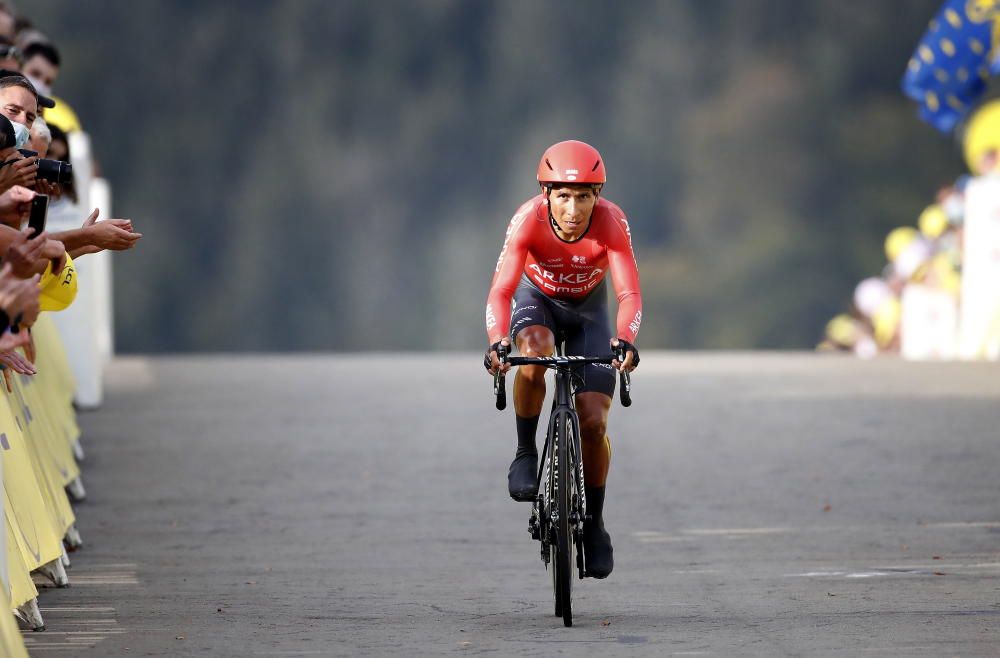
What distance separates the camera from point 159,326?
24.9 metres

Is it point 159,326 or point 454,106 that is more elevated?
point 454,106

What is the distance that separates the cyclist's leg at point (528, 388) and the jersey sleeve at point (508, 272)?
0.16 metres

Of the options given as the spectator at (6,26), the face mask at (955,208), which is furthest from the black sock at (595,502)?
the face mask at (955,208)

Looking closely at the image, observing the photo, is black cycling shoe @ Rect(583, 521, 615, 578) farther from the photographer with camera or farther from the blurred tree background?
the blurred tree background

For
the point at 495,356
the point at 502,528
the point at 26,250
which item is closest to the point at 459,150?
the point at 502,528

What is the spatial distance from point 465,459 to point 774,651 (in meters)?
5.43

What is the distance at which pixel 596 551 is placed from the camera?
6891mm

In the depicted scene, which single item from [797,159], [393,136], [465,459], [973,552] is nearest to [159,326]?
[393,136]

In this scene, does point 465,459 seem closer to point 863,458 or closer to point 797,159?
point 863,458

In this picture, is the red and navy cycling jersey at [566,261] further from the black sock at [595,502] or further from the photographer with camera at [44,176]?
the photographer with camera at [44,176]

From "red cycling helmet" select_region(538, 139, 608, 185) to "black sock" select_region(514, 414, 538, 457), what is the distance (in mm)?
947

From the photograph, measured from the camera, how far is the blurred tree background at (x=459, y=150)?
24.6m

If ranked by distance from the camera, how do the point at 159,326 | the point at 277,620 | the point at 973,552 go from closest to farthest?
the point at 277,620
the point at 973,552
the point at 159,326

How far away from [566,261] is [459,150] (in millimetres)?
18360
